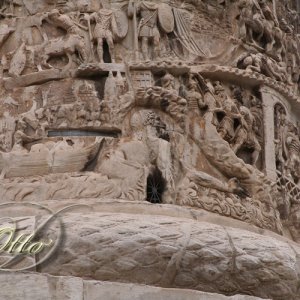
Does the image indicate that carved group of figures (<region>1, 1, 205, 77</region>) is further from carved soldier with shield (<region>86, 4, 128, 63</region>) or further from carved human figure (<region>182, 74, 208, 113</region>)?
carved human figure (<region>182, 74, 208, 113</region>)

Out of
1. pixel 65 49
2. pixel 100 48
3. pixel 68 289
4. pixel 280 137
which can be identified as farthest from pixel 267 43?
pixel 68 289

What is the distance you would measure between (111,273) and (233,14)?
3653mm

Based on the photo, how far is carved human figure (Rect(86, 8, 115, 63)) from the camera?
12.3m

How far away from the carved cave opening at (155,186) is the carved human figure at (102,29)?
4.35ft

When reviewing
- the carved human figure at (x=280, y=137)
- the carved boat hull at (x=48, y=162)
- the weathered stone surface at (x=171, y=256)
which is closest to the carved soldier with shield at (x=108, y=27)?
the carved boat hull at (x=48, y=162)

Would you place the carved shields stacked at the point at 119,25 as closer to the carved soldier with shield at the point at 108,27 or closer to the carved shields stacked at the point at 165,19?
the carved soldier with shield at the point at 108,27

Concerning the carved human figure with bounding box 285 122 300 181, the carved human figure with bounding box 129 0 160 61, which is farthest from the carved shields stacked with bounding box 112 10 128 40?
the carved human figure with bounding box 285 122 300 181

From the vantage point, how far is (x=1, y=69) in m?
12.4

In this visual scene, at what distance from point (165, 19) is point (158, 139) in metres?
1.41

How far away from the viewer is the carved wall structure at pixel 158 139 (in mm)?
10953

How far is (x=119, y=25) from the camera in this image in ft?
41.0

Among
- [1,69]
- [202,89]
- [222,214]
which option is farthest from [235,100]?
[1,69]

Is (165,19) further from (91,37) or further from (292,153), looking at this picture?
(292,153)

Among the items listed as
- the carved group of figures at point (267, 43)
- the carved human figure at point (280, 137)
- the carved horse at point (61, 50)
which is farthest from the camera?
the carved group of figures at point (267, 43)
